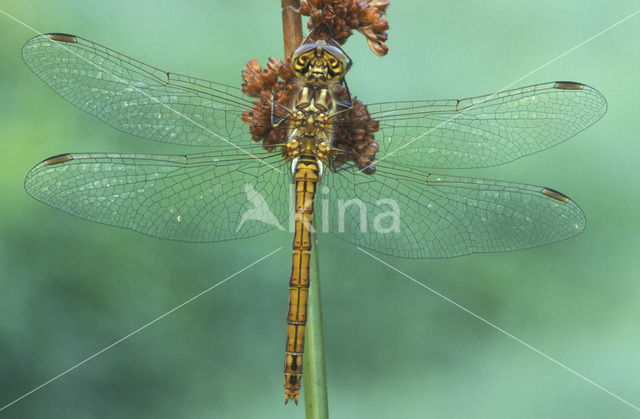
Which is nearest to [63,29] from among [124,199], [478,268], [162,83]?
[162,83]

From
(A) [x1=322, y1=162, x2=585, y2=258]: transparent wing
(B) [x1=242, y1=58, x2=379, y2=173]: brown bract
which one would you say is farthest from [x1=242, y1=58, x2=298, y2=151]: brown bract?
(A) [x1=322, y1=162, x2=585, y2=258]: transparent wing

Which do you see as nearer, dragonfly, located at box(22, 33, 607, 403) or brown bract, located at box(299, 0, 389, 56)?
brown bract, located at box(299, 0, 389, 56)

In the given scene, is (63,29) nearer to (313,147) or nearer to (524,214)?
(313,147)

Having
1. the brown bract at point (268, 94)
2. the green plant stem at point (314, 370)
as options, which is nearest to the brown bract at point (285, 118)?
the brown bract at point (268, 94)

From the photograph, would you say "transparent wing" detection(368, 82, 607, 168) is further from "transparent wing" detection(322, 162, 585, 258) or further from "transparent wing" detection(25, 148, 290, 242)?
"transparent wing" detection(25, 148, 290, 242)

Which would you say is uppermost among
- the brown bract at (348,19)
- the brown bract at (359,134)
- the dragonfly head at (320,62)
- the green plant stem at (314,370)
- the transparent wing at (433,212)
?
the brown bract at (348,19)

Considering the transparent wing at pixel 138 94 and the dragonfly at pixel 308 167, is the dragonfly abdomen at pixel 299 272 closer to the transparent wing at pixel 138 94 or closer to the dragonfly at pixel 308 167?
the dragonfly at pixel 308 167

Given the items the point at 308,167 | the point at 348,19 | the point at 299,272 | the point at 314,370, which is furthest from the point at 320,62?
the point at 314,370

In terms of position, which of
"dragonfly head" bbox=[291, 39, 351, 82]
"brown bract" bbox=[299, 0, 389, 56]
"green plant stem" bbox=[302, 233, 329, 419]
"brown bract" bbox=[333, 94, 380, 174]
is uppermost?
"brown bract" bbox=[299, 0, 389, 56]
